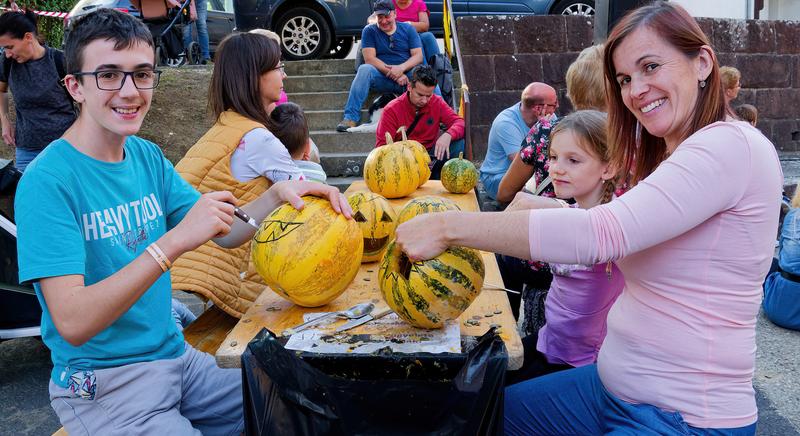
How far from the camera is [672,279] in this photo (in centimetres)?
161

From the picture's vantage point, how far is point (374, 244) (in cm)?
263

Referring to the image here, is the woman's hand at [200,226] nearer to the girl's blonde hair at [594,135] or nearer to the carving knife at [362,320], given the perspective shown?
the carving knife at [362,320]

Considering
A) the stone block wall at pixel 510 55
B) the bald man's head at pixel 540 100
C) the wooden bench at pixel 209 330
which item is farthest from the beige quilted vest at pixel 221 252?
the stone block wall at pixel 510 55

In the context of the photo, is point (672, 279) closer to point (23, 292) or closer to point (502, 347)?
point (502, 347)

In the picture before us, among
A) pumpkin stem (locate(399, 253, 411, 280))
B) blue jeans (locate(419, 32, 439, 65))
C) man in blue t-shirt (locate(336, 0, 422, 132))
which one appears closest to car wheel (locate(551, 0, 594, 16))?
blue jeans (locate(419, 32, 439, 65))

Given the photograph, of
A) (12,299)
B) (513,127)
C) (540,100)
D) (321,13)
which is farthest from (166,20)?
(12,299)

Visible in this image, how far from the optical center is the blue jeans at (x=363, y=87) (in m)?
7.57

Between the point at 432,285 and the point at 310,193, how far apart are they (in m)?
0.64

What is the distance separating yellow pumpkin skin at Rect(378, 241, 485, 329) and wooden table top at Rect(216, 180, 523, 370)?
9 centimetres

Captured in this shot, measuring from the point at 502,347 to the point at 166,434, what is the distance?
40.0 inches

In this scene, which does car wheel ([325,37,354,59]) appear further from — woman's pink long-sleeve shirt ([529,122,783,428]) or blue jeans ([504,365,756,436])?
woman's pink long-sleeve shirt ([529,122,783,428])

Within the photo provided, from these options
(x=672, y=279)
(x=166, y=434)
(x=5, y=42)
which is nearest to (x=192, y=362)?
(x=166, y=434)

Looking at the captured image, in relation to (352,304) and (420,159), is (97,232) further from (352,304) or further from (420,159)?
(420,159)

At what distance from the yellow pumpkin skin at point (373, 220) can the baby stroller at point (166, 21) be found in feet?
22.6
